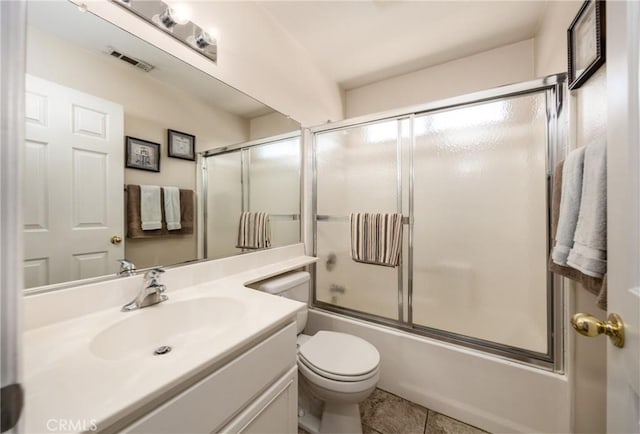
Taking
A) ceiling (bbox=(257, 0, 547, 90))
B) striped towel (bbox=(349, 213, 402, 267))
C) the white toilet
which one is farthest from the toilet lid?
ceiling (bbox=(257, 0, 547, 90))

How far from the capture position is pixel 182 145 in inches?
44.4

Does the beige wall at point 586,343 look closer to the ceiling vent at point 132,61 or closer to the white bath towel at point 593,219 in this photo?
the white bath towel at point 593,219

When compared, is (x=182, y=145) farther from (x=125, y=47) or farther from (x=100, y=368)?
(x=100, y=368)

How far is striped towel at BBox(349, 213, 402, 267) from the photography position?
159 cm

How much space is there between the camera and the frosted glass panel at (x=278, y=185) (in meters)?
1.56

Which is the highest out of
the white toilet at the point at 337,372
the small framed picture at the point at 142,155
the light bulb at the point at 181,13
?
the light bulb at the point at 181,13

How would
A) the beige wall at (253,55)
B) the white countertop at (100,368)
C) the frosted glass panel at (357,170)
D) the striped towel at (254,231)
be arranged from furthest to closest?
the frosted glass panel at (357,170)
the striped towel at (254,231)
the beige wall at (253,55)
the white countertop at (100,368)

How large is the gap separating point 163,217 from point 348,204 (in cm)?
133

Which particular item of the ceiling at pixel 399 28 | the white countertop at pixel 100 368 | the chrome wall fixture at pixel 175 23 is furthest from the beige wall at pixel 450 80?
the white countertop at pixel 100 368

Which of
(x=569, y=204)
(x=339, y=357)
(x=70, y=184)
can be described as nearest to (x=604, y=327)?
(x=569, y=204)

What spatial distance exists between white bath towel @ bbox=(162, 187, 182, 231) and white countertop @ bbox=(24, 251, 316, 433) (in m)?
0.37

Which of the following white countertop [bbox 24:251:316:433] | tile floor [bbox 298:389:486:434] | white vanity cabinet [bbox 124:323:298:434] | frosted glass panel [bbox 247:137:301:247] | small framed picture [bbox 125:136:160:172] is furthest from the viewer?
frosted glass panel [bbox 247:137:301:247]

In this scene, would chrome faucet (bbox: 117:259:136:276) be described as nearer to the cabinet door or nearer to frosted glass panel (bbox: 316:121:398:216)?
the cabinet door

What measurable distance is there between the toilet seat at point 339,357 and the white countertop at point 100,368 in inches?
18.2
